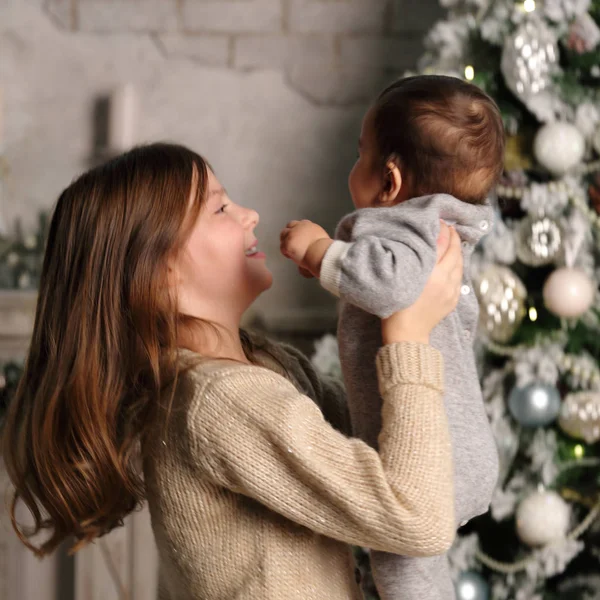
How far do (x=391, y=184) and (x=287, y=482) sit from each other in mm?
449

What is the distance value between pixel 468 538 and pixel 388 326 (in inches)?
44.2

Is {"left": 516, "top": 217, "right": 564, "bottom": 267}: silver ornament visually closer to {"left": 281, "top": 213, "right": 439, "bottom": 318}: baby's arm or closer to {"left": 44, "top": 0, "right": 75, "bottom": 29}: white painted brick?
{"left": 281, "top": 213, "right": 439, "bottom": 318}: baby's arm

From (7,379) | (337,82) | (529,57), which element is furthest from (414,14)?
(7,379)

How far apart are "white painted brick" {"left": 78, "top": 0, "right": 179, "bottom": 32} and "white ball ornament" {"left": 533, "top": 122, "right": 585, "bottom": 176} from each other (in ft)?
4.25

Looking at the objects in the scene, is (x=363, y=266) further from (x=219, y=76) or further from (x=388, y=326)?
(x=219, y=76)

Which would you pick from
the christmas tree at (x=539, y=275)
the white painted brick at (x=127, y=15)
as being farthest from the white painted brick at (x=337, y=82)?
the christmas tree at (x=539, y=275)

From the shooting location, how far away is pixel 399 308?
3.19 ft

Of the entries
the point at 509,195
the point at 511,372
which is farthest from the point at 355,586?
the point at 509,195

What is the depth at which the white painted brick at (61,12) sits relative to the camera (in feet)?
8.10

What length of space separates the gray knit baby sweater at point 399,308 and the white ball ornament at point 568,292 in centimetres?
65

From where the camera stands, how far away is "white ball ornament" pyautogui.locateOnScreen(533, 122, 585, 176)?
173cm

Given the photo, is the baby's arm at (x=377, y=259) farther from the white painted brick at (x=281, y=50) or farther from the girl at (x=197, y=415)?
the white painted brick at (x=281, y=50)

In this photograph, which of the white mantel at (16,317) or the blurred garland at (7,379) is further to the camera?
the white mantel at (16,317)

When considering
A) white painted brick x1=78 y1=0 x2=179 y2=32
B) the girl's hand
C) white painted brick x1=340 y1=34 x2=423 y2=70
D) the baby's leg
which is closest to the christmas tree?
white painted brick x1=340 y1=34 x2=423 y2=70
